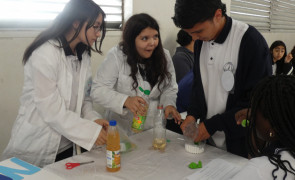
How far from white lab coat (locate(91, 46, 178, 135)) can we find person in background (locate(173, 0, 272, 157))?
337 mm

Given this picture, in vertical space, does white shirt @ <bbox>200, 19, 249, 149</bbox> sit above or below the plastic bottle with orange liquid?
above

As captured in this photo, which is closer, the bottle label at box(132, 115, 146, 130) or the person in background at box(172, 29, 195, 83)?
the bottle label at box(132, 115, 146, 130)

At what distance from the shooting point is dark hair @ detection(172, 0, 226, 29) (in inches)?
45.7

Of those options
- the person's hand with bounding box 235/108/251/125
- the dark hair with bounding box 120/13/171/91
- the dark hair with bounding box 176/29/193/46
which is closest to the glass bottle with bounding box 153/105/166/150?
the dark hair with bounding box 120/13/171/91

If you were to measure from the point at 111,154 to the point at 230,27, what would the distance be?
88cm

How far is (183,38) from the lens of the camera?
111 inches

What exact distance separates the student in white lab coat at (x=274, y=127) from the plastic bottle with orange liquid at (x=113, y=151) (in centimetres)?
50

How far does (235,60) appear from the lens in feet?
4.38

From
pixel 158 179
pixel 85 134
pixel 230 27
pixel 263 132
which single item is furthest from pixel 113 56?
pixel 263 132

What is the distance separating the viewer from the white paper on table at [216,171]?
1.09 meters

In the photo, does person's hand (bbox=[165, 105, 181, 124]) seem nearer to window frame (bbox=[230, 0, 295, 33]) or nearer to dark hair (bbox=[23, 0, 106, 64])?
dark hair (bbox=[23, 0, 106, 64])

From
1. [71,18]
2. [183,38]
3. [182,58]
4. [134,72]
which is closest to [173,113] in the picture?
[134,72]

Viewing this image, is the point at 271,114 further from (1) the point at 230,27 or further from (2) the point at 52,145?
(2) the point at 52,145

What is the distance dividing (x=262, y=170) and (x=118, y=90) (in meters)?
1.17
